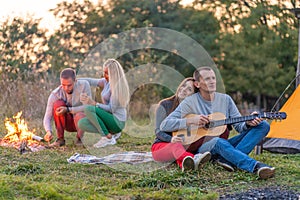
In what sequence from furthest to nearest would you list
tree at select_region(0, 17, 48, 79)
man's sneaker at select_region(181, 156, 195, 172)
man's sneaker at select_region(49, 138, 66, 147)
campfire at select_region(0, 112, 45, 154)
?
tree at select_region(0, 17, 48, 79)
man's sneaker at select_region(49, 138, 66, 147)
campfire at select_region(0, 112, 45, 154)
man's sneaker at select_region(181, 156, 195, 172)

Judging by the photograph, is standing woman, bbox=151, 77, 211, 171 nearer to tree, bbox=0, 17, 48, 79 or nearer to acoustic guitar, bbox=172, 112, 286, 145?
acoustic guitar, bbox=172, 112, 286, 145

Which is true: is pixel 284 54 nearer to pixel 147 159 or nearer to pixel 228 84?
pixel 228 84

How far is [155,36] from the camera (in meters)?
19.2

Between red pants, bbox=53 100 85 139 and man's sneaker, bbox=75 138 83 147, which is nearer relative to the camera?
red pants, bbox=53 100 85 139

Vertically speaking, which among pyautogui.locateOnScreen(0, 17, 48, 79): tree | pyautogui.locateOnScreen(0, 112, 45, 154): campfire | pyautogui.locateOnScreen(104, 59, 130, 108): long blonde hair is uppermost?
pyautogui.locateOnScreen(0, 17, 48, 79): tree

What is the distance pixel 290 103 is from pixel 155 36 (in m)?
13.2

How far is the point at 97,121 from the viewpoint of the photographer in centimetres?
652

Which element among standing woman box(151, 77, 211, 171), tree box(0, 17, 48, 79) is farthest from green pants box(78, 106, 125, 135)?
tree box(0, 17, 48, 79)

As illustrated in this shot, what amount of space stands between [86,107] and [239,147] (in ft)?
7.03

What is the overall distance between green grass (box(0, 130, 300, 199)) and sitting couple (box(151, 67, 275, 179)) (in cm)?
13

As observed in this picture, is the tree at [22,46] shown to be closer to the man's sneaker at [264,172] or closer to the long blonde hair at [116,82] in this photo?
the long blonde hair at [116,82]

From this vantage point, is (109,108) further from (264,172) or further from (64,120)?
(264,172)

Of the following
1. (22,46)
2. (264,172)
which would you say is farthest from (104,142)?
(22,46)

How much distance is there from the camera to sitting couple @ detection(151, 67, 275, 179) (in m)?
4.92
